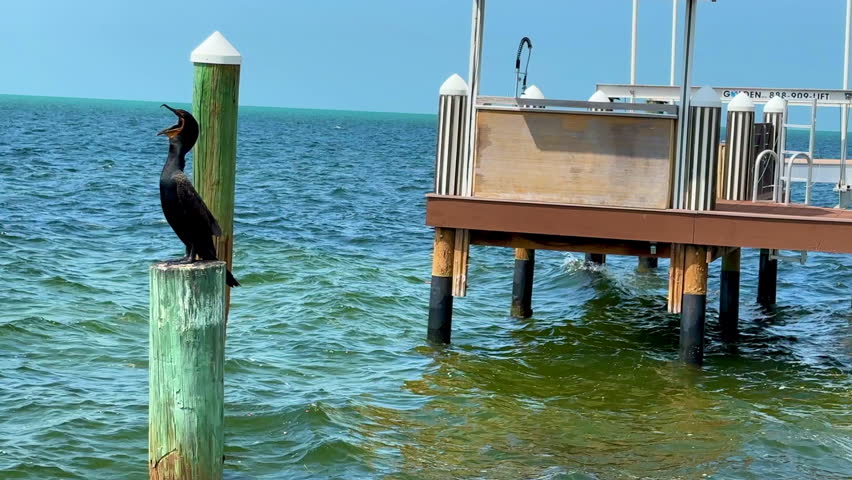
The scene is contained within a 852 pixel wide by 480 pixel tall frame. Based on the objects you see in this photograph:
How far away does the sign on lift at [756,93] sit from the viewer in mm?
14141

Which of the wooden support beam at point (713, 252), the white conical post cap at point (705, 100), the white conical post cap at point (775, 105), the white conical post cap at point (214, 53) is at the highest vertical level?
the white conical post cap at point (775, 105)

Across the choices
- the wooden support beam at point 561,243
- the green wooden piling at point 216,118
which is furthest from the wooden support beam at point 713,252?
the green wooden piling at point 216,118

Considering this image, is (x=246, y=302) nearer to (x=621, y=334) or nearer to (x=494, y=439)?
(x=621, y=334)

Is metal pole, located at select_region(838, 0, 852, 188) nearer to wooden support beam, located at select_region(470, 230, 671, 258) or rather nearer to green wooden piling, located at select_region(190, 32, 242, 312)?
wooden support beam, located at select_region(470, 230, 671, 258)

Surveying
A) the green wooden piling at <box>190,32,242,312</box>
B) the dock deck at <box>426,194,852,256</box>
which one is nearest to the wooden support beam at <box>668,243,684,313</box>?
the dock deck at <box>426,194,852,256</box>

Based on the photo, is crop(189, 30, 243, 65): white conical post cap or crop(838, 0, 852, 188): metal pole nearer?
crop(189, 30, 243, 65): white conical post cap

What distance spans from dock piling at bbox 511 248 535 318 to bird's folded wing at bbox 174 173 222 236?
8.08 m

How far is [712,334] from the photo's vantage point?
580 inches

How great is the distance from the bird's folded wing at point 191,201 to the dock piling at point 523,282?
26.5 ft

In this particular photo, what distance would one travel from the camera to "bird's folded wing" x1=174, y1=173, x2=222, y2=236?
7.22 metres

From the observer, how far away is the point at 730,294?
14.4 metres

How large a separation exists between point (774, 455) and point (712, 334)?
5177 mm

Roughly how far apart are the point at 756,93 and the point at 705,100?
5.02m

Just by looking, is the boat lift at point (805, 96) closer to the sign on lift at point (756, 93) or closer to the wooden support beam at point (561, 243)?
the sign on lift at point (756, 93)
